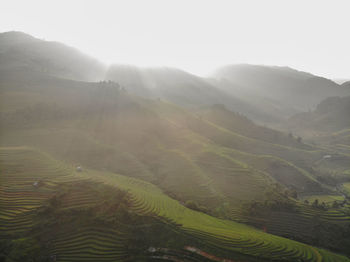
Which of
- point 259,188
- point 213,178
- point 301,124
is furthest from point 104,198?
point 301,124

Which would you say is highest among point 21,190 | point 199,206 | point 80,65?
point 80,65

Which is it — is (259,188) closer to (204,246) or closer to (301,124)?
(204,246)

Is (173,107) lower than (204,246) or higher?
higher

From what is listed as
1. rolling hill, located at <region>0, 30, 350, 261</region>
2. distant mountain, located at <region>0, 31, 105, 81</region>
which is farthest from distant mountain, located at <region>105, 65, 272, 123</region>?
rolling hill, located at <region>0, 30, 350, 261</region>

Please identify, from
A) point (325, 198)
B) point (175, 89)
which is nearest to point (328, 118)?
point (325, 198)

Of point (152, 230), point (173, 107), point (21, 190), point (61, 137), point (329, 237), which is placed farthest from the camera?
point (173, 107)

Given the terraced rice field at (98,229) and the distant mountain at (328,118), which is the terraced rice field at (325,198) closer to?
the terraced rice field at (98,229)

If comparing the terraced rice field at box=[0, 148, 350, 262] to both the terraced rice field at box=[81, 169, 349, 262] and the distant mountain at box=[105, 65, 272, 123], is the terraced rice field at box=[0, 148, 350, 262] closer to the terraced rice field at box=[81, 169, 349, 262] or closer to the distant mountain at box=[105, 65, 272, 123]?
the terraced rice field at box=[81, 169, 349, 262]
